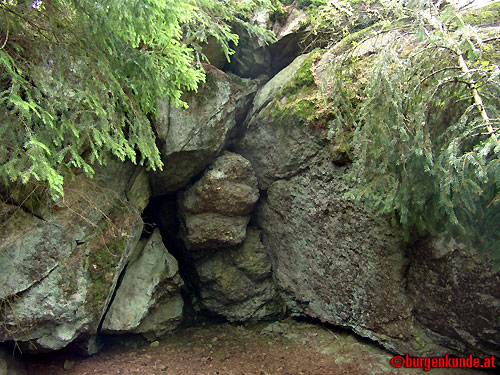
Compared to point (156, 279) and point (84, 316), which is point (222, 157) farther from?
point (84, 316)

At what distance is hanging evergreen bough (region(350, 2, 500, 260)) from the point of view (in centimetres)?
314

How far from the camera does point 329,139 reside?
583 centimetres

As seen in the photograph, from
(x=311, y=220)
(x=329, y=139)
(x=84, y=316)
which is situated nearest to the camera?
(x=84, y=316)

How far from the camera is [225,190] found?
6.86 m

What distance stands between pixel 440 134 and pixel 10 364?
681cm

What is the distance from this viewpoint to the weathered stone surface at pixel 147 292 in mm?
5977

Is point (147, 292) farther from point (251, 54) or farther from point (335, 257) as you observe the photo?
point (251, 54)

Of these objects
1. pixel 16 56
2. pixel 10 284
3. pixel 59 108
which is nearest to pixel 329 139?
pixel 59 108

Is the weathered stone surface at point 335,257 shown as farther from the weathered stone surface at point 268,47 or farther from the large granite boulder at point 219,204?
the weathered stone surface at point 268,47

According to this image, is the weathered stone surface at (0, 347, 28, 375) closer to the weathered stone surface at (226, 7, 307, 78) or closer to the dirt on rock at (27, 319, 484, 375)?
the dirt on rock at (27, 319, 484, 375)

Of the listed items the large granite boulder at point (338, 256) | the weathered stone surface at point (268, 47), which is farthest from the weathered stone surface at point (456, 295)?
the weathered stone surface at point (268, 47)

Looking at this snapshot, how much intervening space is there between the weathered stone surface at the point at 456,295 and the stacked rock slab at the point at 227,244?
10.2 feet

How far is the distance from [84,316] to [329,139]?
511 centimetres

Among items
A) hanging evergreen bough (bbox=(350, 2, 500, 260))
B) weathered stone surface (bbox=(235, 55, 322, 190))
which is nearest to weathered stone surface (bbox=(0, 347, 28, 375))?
weathered stone surface (bbox=(235, 55, 322, 190))
